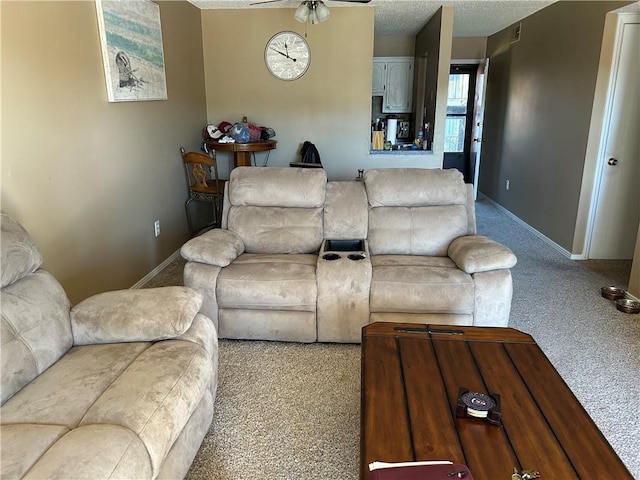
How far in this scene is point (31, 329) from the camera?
1.62 m

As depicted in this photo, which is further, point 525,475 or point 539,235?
point 539,235

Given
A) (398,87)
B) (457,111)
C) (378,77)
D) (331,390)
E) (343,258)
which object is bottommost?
(331,390)

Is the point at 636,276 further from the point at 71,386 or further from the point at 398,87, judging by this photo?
the point at 398,87

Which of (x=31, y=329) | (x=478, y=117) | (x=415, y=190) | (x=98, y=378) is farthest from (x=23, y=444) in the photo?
(x=478, y=117)

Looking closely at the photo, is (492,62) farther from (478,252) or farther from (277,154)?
(478,252)

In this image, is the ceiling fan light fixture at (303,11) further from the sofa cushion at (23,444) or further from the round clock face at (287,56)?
the sofa cushion at (23,444)

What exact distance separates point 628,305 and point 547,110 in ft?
8.03

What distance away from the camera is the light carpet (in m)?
1.78

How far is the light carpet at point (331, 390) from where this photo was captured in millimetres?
1777

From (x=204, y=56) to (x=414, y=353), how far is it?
4.38m

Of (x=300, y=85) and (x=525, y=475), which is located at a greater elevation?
(x=300, y=85)

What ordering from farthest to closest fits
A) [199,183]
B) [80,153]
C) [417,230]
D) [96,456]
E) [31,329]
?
[199,183]
[417,230]
[80,153]
[31,329]
[96,456]

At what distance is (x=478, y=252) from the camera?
2545 mm

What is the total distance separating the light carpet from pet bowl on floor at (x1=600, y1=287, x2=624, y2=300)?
0.15 ft
